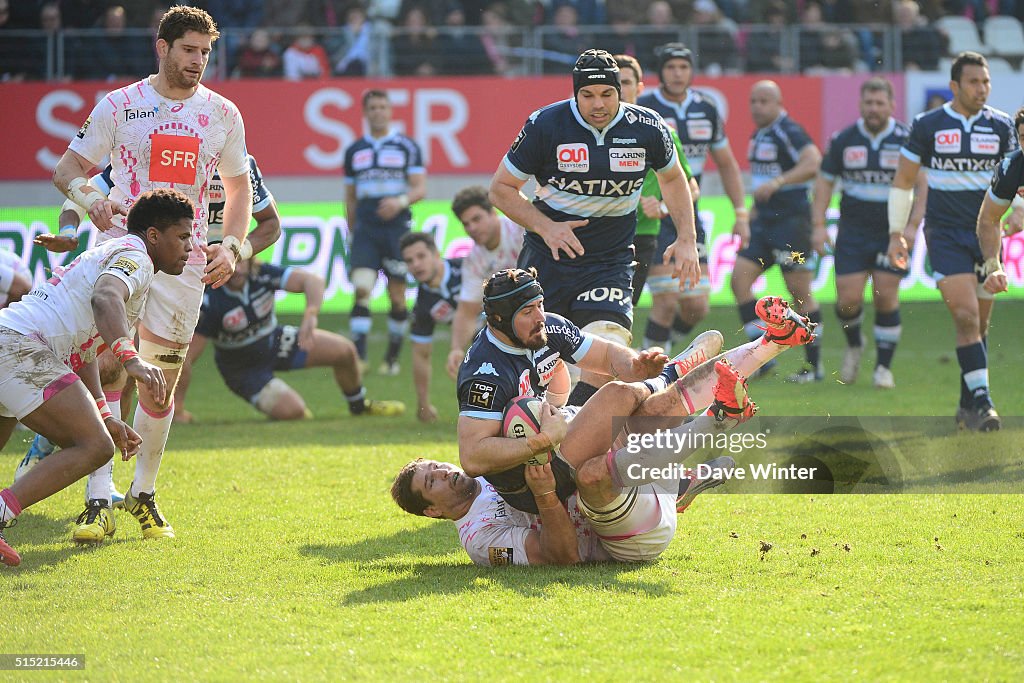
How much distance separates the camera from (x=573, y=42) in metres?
18.4

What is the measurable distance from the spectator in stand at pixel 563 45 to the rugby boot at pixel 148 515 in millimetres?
12548

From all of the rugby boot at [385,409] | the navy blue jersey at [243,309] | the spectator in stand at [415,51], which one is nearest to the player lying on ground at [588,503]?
the navy blue jersey at [243,309]

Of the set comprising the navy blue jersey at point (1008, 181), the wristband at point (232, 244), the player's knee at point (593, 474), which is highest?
the navy blue jersey at point (1008, 181)

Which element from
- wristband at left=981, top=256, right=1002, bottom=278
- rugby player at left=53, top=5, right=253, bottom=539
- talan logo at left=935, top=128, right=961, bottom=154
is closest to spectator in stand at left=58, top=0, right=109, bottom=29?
rugby player at left=53, top=5, right=253, bottom=539

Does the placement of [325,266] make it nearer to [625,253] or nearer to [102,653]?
[625,253]

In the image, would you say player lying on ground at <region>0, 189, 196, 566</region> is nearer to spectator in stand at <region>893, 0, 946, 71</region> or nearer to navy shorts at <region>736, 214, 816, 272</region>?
navy shorts at <region>736, 214, 816, 272</region>

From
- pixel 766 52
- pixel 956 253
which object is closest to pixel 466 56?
pixel 766 52

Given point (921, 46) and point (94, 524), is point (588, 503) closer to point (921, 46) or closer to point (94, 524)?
point (94, 524)

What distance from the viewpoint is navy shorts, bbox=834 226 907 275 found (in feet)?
39.3

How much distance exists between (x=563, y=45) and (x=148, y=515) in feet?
42.1

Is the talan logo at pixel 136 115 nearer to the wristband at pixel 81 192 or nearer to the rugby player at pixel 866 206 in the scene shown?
the wristband at pixel 81 192

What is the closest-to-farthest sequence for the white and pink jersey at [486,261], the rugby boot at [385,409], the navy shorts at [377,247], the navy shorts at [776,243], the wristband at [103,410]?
the wristband at [103,410] → the white and pink jersey at [486,261] → the rugby boot at [385,409] → the navy shorts at [776,243] → the navy shorts at [377,247]

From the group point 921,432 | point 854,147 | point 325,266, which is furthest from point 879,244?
point 325,266

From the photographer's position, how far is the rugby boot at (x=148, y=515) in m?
6.86
